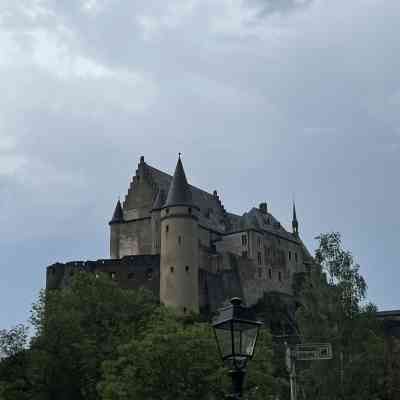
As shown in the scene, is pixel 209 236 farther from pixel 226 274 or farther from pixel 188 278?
pixel 188 278

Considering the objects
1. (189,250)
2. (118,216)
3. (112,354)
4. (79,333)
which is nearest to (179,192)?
(189,250)

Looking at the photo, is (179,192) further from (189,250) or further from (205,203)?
(205,203)

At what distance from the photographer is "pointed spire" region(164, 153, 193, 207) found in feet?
315

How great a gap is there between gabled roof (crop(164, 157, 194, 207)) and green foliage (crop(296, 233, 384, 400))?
41585mm

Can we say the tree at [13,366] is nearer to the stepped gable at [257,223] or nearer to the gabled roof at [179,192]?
the gabled roof at [179,192]

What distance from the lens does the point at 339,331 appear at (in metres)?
51.0

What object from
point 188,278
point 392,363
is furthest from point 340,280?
point 188,278

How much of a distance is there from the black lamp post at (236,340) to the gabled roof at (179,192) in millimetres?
80015

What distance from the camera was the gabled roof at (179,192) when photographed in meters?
95.9

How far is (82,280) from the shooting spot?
2817 inches

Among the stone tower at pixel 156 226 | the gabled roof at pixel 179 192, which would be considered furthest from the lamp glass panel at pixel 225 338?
the stone tower at pixel 156 226

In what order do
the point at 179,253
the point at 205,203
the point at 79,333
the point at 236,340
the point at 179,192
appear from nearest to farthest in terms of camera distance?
the point at 236,340 → the point at 79,333 → the point at 179,253 → the point at 179,192 → the point at 205,203

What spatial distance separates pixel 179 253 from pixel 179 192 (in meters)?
7.99

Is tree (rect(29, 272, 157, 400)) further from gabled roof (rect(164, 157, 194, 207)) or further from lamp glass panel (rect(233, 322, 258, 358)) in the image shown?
lamp glass panel (rect(233, 322, 258, 358))
